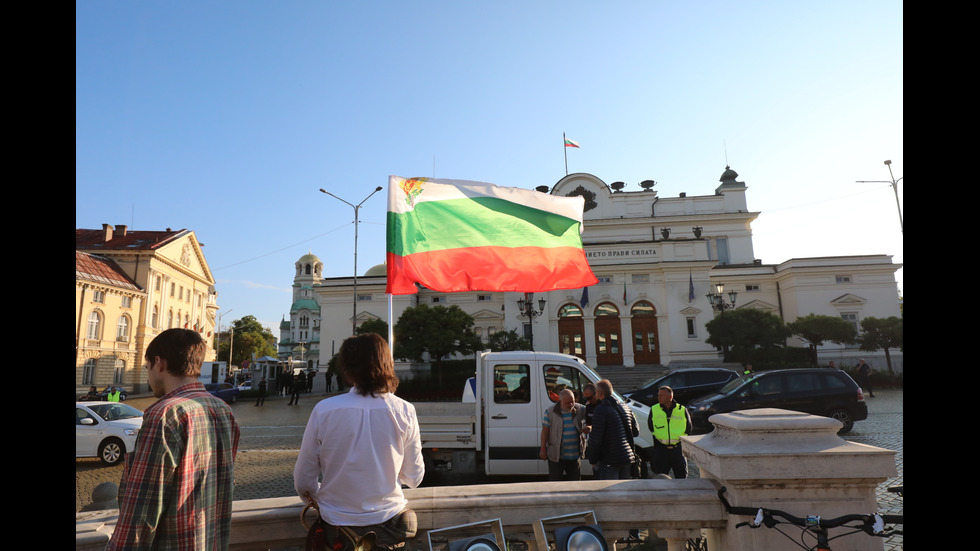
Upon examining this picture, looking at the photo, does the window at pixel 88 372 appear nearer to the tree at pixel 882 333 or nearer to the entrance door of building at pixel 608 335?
the entrance door of building at pixel 608 335

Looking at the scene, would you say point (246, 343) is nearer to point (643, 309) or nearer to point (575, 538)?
point (643, 309)

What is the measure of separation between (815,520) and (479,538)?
6.29 ft

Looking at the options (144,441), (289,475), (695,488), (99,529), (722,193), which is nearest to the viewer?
(144,441)

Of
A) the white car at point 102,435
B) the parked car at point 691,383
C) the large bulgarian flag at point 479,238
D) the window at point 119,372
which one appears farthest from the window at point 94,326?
the large bulgarian flag at point 479,238

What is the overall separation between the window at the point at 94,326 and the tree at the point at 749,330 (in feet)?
156

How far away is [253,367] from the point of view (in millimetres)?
37625

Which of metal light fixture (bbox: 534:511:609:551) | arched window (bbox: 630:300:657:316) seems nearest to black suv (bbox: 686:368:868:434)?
metal light fixture (bbox: 534:511:609:551)

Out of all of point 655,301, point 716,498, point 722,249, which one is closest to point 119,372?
point 655,301

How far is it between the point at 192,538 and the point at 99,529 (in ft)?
Result: 3.05

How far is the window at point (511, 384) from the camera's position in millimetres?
8164

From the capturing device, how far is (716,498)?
10.6ft
